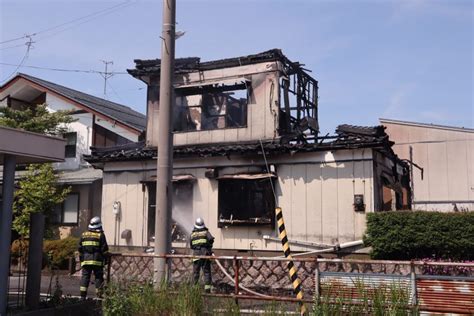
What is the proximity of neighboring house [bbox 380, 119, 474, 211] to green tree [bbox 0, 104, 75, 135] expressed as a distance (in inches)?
717

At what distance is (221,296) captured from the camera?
8.23 metres

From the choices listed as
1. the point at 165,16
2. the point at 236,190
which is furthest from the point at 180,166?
the point at 165,16

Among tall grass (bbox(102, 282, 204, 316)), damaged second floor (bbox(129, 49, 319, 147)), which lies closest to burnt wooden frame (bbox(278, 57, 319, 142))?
damaged second floor (bbox(129, 49, 319, 147))

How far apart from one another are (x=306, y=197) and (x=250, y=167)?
75.0 inches

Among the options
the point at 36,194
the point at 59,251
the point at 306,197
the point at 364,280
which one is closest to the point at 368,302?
the point at 364,280

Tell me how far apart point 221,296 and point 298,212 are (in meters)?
6.57

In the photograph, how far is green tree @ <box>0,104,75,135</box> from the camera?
22375 millimetres

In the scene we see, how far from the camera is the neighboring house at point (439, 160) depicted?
29.6 metres

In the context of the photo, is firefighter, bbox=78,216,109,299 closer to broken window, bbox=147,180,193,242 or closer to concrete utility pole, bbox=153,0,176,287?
concrete utility pole, bbox=153,0,176,287

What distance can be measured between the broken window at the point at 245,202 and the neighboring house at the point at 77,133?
881cm

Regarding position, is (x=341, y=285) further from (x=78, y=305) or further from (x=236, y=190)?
(x=236, y=190)

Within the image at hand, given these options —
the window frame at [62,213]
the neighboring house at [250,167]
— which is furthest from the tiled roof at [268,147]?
the window frame at [62,213]

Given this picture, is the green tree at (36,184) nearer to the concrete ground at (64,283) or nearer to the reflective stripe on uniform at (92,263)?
the concrete ground at (64,283)

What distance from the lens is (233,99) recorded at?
17.5 meters
